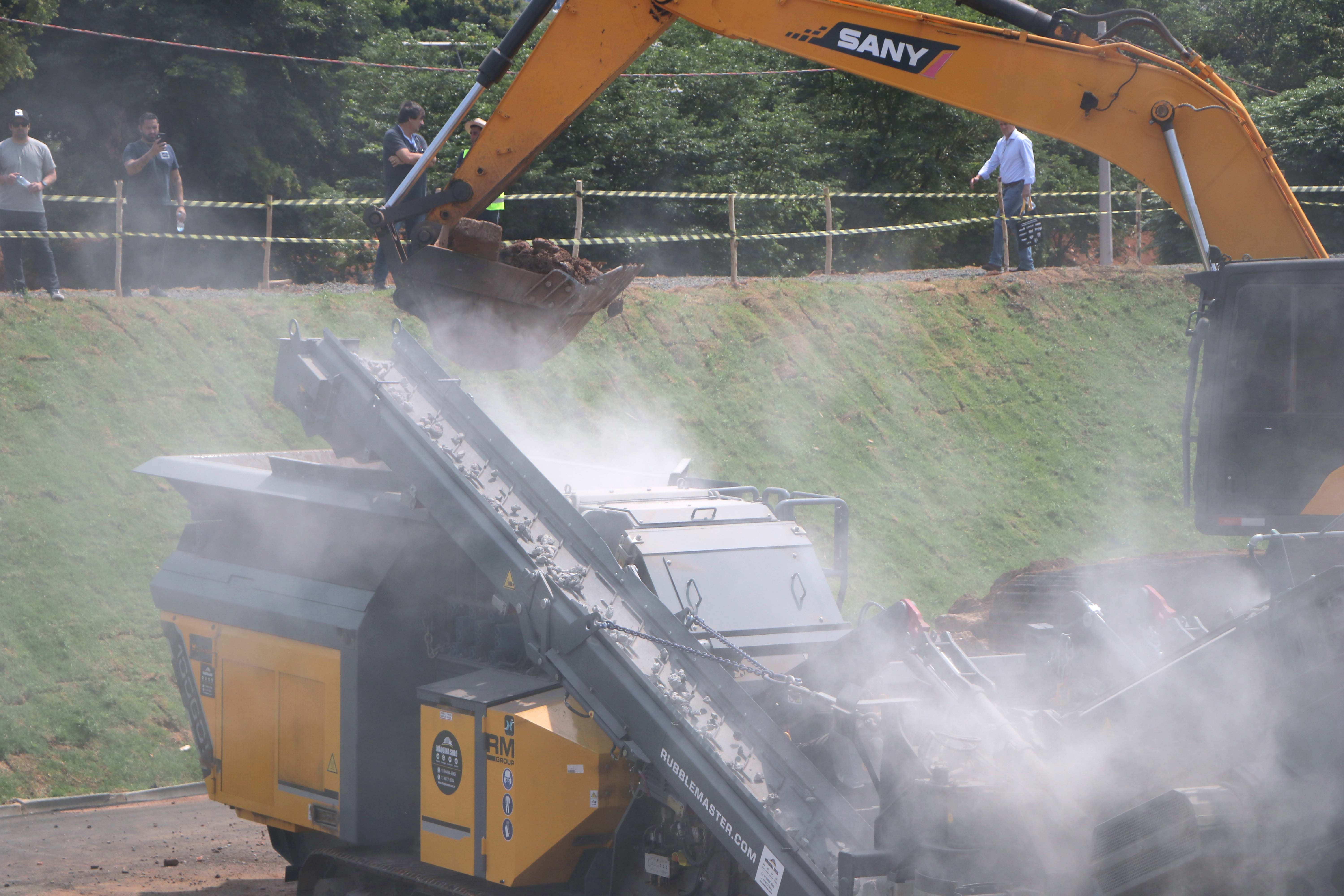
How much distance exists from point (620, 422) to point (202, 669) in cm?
776

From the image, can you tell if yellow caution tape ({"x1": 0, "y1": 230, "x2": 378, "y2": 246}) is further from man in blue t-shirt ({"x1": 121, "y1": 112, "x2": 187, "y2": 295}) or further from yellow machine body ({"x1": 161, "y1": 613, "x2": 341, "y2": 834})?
yellow machine body ({"x1": 161, "y1": 613, "x2": 341, "y2": 834})

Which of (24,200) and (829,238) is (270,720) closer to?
(24,200)

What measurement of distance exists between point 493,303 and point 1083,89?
3.27 meters

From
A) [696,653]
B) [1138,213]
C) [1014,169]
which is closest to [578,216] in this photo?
[1014,169]

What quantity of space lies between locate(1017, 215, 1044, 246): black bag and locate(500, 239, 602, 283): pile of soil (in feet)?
39.3

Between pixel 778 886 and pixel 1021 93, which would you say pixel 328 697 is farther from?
pixel 1021 93

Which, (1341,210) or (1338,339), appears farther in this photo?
(1341,210)

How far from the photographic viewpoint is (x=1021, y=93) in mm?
6629

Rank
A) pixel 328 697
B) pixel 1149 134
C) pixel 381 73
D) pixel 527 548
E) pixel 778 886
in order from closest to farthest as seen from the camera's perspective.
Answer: pixel 778 886, pixel 527 548, pixel 328 697, pixel 1149 134, pixel 381 73

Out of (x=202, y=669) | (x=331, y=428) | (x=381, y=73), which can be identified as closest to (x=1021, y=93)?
(x=331, y=428)

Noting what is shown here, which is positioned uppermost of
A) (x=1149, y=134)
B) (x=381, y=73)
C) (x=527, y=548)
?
(x=381, y=73)

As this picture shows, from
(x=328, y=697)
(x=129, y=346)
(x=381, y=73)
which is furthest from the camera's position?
(x=381, y=73)

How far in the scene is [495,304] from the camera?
7.24 meters

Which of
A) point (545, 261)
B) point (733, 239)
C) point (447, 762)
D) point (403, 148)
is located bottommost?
Result: point (447, 762)
